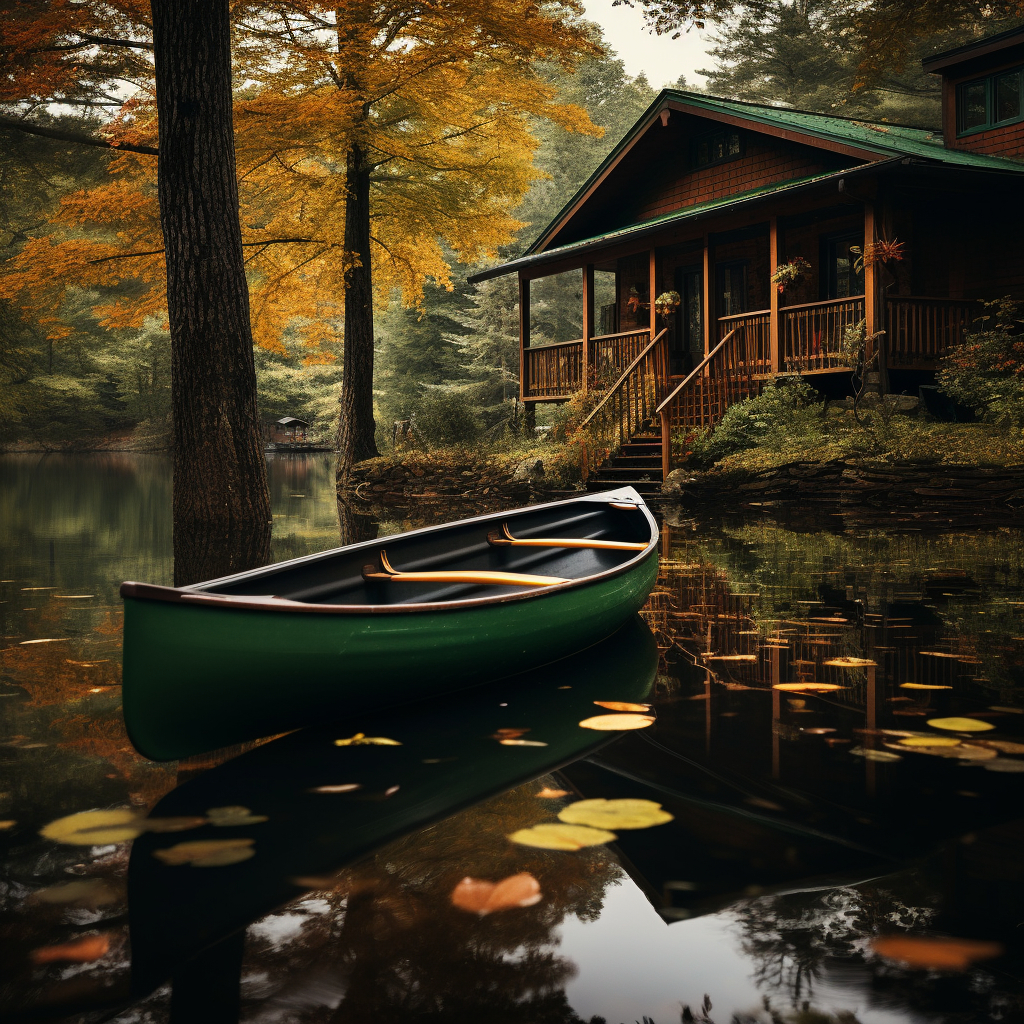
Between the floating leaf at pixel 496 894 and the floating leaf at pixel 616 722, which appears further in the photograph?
the floating leaf at pixel 616 722

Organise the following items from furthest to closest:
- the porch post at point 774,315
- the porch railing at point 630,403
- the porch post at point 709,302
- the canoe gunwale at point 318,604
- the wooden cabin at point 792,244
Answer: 1. the porch post at point 709,302
2. the porch railing at point 630,403
3. the porch post at point 774,315
4. the wooden cabin at point 792,244
5. the canoe gunwale at point 318,604

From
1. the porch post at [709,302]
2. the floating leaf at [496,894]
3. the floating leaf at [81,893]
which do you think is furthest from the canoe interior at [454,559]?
the porch post at [709,302]

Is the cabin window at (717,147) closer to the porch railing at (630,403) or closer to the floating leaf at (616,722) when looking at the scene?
the porch railing at (630,403)

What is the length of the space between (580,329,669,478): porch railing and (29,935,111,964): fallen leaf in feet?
46.8

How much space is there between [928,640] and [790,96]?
1556 inches

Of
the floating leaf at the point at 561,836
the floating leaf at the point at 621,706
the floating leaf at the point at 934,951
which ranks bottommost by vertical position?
the floating leaf at the point at 621,706

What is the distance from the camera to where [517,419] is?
21.8m

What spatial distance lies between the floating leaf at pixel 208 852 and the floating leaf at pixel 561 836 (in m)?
0.80

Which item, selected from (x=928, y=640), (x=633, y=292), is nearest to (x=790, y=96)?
(x=633, y=292)

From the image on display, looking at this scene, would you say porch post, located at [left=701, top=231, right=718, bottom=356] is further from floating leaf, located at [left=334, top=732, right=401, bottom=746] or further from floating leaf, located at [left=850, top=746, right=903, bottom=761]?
floating leaf, located at [left=334, top=732, right=401, bottom=746]

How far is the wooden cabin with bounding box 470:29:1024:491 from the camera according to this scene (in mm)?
15438

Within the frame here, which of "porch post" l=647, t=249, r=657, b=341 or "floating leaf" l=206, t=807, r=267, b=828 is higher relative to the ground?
"porch post" l=647, t=249, r=657, b=341

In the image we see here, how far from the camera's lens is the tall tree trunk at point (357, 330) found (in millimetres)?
20469

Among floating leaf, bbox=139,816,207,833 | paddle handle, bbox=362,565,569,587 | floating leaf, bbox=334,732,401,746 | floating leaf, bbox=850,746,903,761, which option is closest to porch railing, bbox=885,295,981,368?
paddle handle, bbox=362,565,569,587
